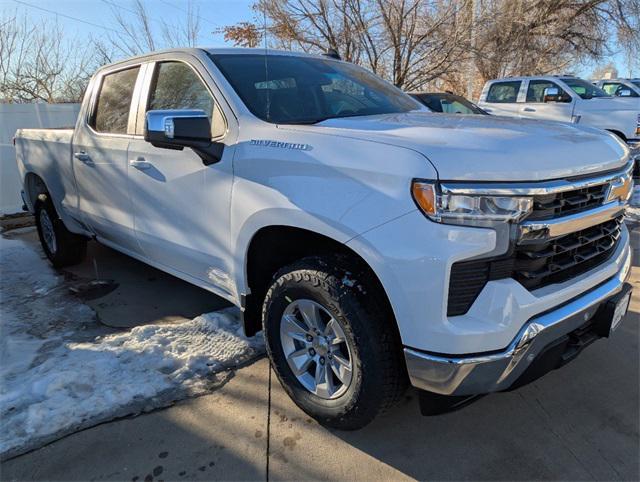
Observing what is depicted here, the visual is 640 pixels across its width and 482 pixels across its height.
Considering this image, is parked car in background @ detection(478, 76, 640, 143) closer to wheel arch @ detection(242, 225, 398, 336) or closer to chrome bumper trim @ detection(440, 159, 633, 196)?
chrome bumper trim @ detection(440, 159, 633, 196)

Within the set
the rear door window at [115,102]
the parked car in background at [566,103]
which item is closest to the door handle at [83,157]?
the rear door window at [115,102]

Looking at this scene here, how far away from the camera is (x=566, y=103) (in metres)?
10.6

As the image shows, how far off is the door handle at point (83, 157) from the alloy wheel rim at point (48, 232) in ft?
4.22

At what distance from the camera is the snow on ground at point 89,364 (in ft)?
8.50

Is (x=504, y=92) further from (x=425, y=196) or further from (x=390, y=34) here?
(x=425, y=196)

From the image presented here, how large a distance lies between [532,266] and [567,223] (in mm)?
232

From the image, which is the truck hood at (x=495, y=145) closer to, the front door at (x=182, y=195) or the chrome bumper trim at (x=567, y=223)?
the chrome bumper trim at (x=567, y=223)

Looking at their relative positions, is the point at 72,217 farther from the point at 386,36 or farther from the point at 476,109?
the point at 386,36

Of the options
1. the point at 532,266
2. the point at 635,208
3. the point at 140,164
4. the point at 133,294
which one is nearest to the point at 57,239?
the point at 133,294

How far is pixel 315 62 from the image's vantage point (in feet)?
11.3

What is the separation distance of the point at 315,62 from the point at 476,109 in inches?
290

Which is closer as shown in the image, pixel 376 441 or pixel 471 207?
pixel 471 207

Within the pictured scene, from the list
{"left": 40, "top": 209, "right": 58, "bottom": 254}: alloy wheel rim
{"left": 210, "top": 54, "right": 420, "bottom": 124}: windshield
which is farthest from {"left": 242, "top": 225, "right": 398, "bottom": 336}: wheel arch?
{"left": 40, "top": 209, "right": 58, "bottom": 254}: alloy wheel rim

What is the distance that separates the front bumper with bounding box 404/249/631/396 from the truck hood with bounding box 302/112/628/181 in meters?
0.58
